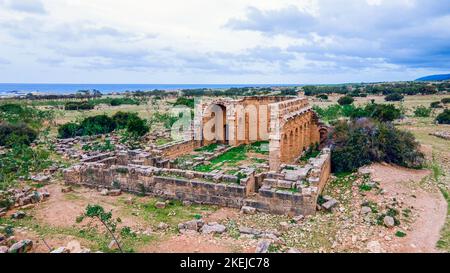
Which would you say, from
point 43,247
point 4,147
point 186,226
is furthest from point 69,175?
point 4,147

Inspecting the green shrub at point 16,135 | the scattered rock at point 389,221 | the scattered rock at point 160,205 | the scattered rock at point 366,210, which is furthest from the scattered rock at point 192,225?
the green shrub at point 16,135

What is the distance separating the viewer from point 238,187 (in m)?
11.6

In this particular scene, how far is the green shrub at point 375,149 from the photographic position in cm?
1484

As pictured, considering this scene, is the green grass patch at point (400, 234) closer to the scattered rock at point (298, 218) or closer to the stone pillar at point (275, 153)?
A: the scattered rock at point (298, 218)

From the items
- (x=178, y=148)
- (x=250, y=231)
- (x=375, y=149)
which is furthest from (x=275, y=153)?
(x=178, y=148)

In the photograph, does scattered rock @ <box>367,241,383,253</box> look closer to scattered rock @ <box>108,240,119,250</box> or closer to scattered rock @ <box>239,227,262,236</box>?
scattered rock @ <box>239,227,262,236</box>

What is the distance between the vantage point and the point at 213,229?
31.1 ft

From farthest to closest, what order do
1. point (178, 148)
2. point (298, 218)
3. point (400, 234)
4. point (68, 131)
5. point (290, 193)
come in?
1. point (68, 131)
2. point (178, 148)
3. point (290, 193)
4. point (298, 218)
5. point (400, 234)

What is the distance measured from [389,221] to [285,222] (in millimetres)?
2901

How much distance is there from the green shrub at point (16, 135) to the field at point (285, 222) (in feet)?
34.5

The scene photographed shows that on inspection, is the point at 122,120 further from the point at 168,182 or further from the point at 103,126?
the point at 168,182

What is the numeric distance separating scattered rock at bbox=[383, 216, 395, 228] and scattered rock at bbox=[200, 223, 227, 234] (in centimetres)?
455
